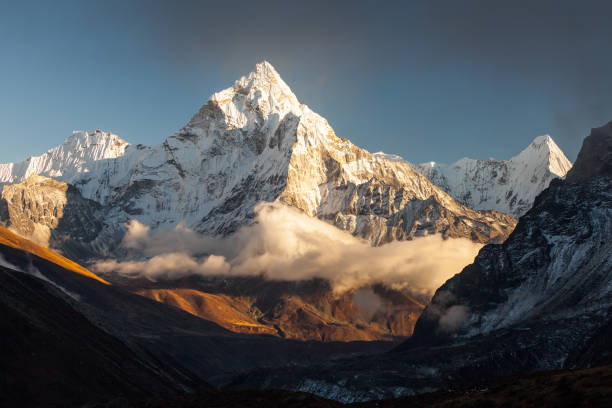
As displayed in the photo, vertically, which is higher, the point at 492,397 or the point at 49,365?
the point at 492,397

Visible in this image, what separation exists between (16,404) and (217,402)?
63846mm

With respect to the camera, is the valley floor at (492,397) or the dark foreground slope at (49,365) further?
the dark foreground slope at (49,365)

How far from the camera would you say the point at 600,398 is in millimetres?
65000

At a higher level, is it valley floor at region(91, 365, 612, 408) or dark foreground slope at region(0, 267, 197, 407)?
valley floor at region(91, 365, 612, 408)

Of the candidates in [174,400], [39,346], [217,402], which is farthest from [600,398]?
[39,346]

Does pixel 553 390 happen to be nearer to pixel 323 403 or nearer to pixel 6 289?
pixel 323 403

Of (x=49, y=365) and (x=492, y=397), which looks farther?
(x=49, y=365)

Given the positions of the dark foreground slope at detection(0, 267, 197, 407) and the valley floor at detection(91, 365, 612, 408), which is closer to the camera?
the valley floor at detection(91, 365, 612, 408)

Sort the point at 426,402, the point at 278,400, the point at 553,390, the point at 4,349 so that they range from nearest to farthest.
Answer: the point at 553,390 < the point at 426,402 < the point at 278,400 < the point at 4,349

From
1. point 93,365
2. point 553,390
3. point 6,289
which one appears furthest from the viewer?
point 6,289

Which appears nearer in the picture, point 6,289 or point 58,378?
point 58,378

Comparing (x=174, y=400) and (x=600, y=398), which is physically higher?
(x=600, y=398)

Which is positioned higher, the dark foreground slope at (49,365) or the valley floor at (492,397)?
the valley floor at (492,397)

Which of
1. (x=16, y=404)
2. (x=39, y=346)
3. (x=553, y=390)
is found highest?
Result: (x=553, y=390)
